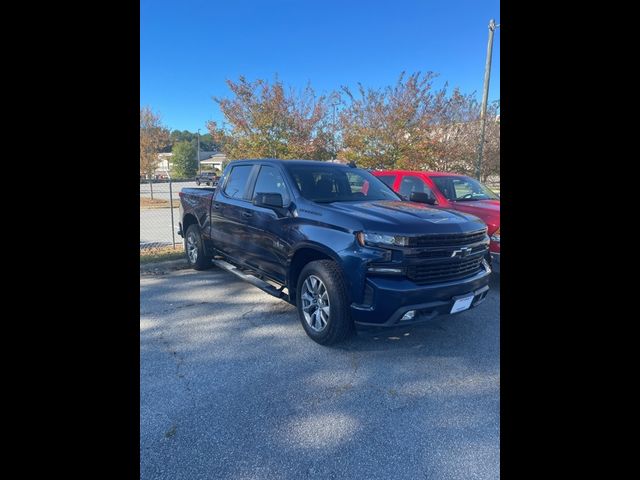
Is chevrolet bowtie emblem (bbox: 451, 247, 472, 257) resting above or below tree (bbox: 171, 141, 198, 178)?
below

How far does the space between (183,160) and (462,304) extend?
29099 mm

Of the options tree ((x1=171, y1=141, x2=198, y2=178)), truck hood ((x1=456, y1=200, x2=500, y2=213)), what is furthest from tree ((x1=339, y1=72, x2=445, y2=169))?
tree ((x1=171, y1=141, x2=198, y2=178))

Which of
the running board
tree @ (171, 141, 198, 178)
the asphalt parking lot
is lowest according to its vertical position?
the asphalt parking lot

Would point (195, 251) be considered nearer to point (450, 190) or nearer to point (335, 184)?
point (335, 184)

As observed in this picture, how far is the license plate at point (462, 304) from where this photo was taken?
3490 millimetres

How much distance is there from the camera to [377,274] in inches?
Answer: 130

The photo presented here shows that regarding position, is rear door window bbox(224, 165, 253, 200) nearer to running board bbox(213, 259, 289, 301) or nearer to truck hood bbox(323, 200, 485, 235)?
running board bbox(213, 259, 289, 301)

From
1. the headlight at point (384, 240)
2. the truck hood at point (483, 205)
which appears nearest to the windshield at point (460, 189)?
the truck hood at point (483, 205)

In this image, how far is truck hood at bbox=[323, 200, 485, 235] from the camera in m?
3.37

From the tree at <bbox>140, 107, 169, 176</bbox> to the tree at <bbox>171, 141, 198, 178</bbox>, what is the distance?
592 centimetres

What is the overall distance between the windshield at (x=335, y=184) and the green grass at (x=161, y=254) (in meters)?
4.12

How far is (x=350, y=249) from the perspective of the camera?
133 inches

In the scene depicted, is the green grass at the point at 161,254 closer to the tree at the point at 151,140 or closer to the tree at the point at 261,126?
the tree at the point at 261,126
